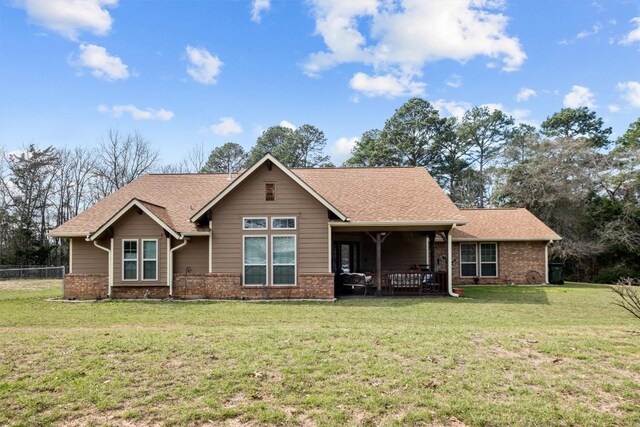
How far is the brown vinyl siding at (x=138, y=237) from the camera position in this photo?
48.7ft

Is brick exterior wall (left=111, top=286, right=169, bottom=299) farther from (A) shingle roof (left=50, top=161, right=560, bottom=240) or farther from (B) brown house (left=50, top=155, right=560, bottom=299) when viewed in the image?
(A) shingle roof (left=50, top=161, right=560, bottom=240)

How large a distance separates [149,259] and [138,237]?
2.81ft

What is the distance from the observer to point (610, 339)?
7.21 metres

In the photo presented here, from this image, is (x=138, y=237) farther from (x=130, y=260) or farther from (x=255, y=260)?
(x=255, y=260)

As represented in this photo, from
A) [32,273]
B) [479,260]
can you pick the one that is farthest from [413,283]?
[32,273]

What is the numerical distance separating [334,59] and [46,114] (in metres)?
16.6

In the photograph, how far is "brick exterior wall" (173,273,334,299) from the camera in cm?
1427

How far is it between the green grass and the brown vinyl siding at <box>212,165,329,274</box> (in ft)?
17.7

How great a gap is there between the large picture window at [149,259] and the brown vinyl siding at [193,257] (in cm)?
81

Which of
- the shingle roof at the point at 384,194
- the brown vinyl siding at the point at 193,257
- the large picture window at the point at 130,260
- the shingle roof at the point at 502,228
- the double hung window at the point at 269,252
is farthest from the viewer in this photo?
the shingle roof at the point at 502,228

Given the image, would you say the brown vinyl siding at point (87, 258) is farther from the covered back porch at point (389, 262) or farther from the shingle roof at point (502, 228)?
the shingle roof at point (502, 228)

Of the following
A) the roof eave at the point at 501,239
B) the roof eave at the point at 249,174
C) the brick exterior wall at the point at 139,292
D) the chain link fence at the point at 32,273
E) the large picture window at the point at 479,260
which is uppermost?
→ the roof eave at the point at 249,174

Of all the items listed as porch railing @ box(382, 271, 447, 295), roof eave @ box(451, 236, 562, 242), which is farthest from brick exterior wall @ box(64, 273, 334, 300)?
roof eave @ box(451, 236, 562, 242)

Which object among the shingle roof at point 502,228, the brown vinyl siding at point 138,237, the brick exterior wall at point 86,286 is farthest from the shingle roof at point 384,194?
the brick exterior wall at point 86,286
